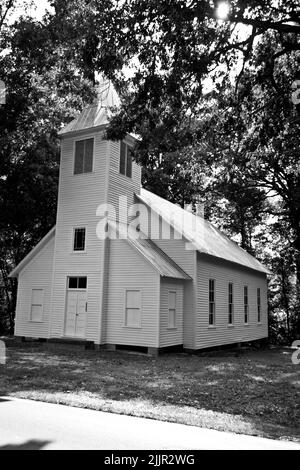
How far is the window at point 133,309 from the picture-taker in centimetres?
1888

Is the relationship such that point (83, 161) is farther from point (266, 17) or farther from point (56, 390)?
point (56, 390)

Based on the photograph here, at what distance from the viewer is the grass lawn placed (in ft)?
27.4

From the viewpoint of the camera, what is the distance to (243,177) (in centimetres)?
3375

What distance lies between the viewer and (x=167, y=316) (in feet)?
62.3

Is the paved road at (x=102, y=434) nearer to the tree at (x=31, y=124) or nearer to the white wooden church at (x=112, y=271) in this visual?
the white wooden church at (x=112, y=271)

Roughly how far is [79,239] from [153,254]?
3728 millimetres

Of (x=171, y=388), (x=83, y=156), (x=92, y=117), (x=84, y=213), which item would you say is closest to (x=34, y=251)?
(x=84, y=213)

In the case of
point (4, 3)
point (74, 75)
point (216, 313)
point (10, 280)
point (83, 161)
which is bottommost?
point (216, 313)

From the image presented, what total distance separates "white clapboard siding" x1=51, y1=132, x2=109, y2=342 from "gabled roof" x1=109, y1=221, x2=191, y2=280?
119cm

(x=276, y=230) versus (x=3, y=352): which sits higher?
(x=276, y=230)

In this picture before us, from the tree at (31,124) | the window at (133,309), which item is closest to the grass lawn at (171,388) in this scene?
the window at (133,309)

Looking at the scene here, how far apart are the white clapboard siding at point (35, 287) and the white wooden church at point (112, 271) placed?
0.05 metres
